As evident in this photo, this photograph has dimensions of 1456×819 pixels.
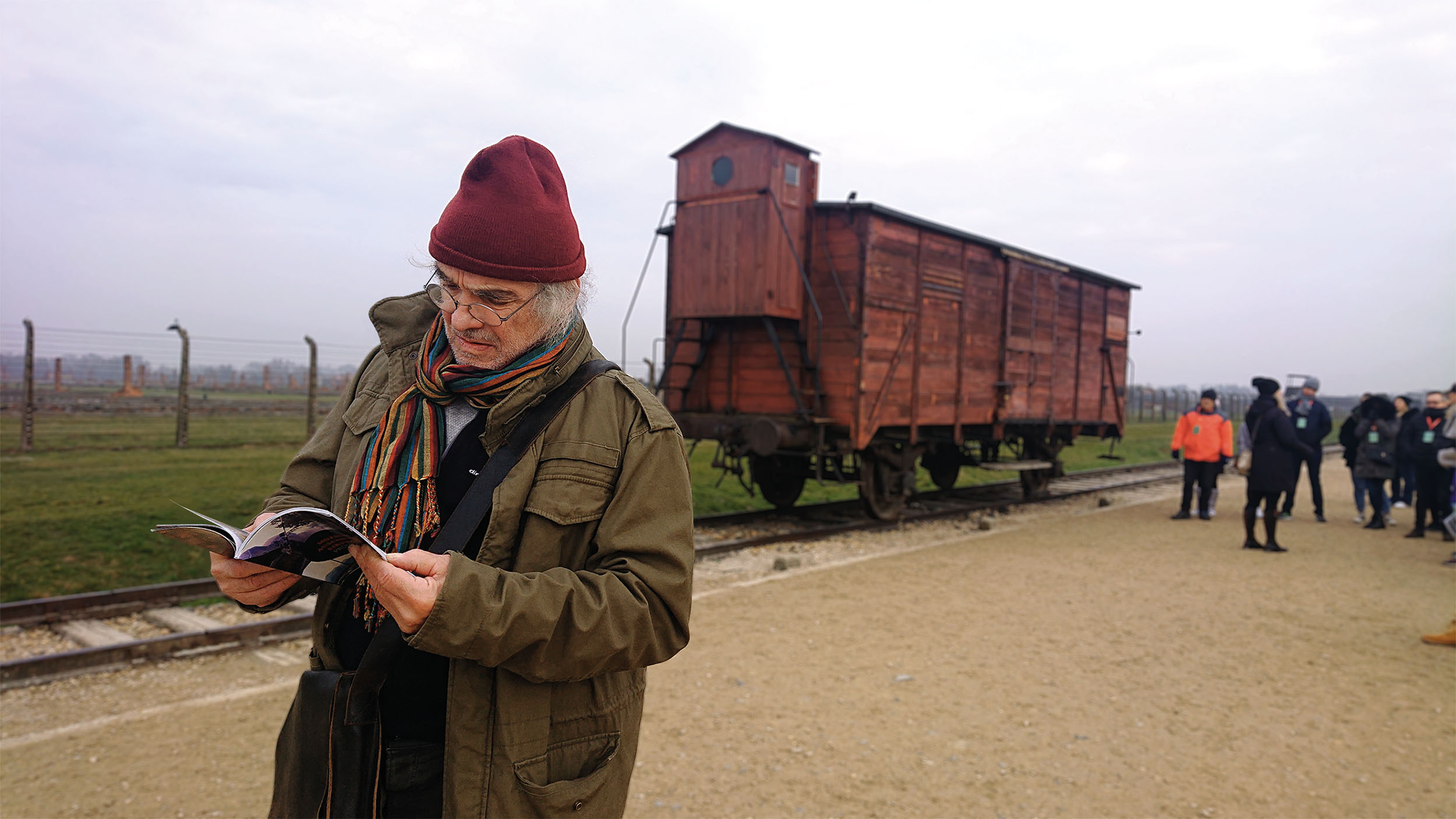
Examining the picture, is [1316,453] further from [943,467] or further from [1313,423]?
[943,467]

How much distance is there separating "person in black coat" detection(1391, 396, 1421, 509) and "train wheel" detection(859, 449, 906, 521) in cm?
637

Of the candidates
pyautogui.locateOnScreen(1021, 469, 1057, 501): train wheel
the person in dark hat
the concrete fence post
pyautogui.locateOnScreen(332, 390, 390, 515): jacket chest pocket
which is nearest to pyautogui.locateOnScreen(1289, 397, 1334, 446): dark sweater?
the person in dark hat

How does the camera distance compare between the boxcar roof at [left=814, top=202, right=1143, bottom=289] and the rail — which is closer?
the rail

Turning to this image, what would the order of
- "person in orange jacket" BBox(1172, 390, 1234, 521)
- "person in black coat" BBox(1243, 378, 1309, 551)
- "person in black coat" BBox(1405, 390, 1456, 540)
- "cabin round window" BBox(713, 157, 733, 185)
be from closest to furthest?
"person in black coat" BBox(1243, 378, 1309, 551) < "cabin round window" BBox(713, 157, 733, 185) < "person in black coat" BBox(1405, 390, 1456, 540) < "person in orange jacket" BBox(1172, 390, 1234, 521)

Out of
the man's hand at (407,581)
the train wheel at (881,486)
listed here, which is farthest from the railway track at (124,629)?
the man's hand at (407,581)

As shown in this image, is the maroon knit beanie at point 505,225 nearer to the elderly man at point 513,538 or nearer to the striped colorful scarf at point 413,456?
the elderly man at point 513,538

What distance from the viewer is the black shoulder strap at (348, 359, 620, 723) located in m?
1.56

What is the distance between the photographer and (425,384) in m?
1.76

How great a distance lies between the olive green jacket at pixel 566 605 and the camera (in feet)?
4.76

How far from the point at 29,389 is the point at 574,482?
13.0 meters

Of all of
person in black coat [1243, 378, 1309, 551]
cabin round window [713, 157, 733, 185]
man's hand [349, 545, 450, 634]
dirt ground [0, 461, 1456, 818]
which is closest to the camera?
man's hand [349, 545, 450, 634]

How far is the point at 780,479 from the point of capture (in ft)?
38.9

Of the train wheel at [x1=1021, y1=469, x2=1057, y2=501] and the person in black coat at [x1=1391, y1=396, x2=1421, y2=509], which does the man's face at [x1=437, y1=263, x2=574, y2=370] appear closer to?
the person in black coat at [x1=1391, y1=396, x2=1421, y2=509]

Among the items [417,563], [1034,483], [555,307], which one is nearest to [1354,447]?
[1034,483]
